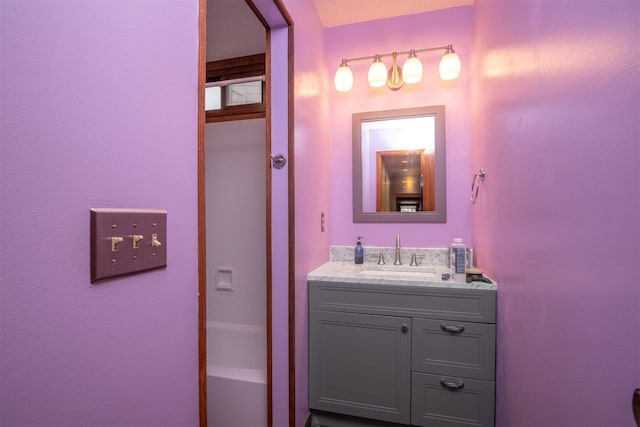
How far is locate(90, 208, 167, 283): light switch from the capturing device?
49cm

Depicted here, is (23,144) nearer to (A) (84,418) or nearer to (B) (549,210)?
(A) (84,418)

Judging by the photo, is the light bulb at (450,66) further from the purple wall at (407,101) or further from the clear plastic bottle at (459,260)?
the clear plastic bottle at (459,260)

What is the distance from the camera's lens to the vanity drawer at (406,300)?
1.52 meters

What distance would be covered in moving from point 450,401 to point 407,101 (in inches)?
72.4

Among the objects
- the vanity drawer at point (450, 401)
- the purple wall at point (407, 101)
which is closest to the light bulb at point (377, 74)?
the purple wall at point (407, 101)

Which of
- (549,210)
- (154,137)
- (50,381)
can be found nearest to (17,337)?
(50,381)

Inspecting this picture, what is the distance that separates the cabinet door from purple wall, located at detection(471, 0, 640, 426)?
47cm

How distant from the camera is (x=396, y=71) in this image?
6.79ft

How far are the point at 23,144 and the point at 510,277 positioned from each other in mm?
1529

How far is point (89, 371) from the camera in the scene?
48cm

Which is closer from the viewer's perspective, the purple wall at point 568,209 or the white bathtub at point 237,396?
the purple wall at point 568,209

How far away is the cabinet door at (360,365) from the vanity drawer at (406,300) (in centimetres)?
5

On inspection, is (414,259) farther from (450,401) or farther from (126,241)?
(126,241)

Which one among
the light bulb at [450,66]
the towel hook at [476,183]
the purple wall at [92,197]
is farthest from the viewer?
the light bulb at [450,66]
